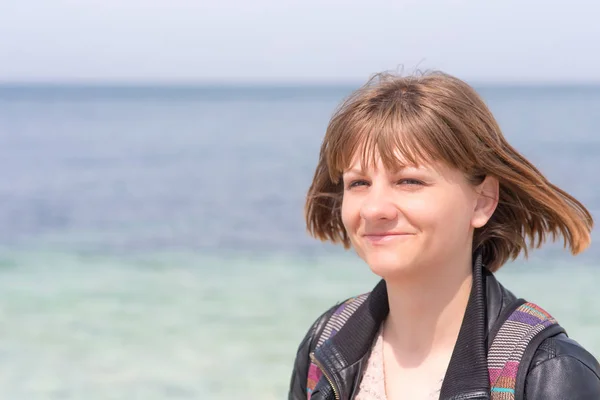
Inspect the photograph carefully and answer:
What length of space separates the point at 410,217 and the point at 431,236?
0.07 meters

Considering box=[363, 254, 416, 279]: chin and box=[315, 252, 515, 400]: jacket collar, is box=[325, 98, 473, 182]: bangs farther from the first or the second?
box=[315, 252, 515, 400]: jacket collar

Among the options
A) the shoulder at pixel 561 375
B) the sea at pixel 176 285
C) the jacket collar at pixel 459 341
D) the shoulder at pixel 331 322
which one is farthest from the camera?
the sea at pixel 176 285

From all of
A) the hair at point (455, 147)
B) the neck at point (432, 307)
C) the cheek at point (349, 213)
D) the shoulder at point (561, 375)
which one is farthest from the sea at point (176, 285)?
the shoulder at point (561, 375)

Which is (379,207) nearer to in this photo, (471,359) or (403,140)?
(403,140)

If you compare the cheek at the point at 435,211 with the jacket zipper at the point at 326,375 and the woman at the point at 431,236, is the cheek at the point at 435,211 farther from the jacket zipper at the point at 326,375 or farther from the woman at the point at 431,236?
the jacket zipper at the point at 326,375

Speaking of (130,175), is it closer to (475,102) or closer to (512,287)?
(512,287)

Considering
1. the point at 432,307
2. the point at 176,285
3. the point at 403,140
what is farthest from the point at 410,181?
the point at 176,285

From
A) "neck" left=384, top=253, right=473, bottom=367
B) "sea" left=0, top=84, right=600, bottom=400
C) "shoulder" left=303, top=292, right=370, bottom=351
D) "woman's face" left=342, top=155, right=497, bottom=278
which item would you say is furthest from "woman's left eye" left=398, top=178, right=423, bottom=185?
"sea" left=0, top=84, right=600, bottom=400

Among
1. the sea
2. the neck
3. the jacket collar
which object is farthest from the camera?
the sea

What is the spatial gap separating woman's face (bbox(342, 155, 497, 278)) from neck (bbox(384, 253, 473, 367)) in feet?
0.18

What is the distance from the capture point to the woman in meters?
2.14

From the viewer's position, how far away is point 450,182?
2.21 meters

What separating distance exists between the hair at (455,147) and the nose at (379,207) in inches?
3.1

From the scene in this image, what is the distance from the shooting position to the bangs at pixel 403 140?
2180mm
